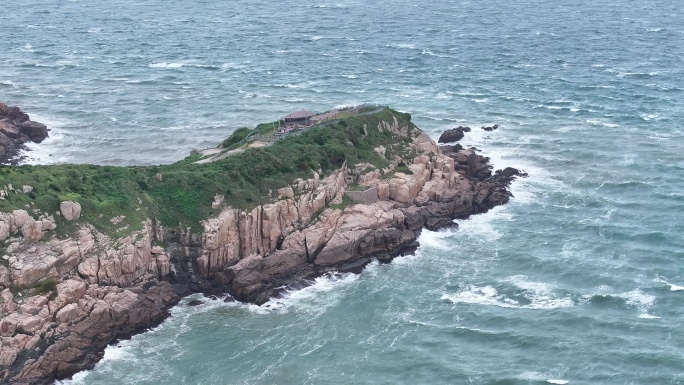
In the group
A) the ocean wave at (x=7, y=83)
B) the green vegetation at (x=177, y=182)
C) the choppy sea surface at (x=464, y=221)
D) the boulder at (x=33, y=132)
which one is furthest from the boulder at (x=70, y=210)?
the ocean wave at (x=7, y=83)

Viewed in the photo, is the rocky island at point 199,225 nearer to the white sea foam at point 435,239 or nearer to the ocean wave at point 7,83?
the white sea foam at point 435,239

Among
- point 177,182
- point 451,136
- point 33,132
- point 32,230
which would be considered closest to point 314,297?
point 177,182

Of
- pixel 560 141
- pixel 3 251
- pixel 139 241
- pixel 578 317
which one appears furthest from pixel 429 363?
pixel 560 141

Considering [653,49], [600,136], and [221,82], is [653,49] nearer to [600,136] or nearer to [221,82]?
[600,136]

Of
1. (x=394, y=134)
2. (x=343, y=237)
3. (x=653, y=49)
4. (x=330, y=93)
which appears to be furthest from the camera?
(x=653, y=49)

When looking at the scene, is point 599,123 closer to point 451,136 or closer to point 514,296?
point 451,136

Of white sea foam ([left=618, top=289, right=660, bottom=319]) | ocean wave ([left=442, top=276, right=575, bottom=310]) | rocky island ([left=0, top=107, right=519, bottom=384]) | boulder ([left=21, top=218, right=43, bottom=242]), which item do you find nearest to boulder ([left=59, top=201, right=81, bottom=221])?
rocky island ([left=0, top=107, right=519, bottom=384])
